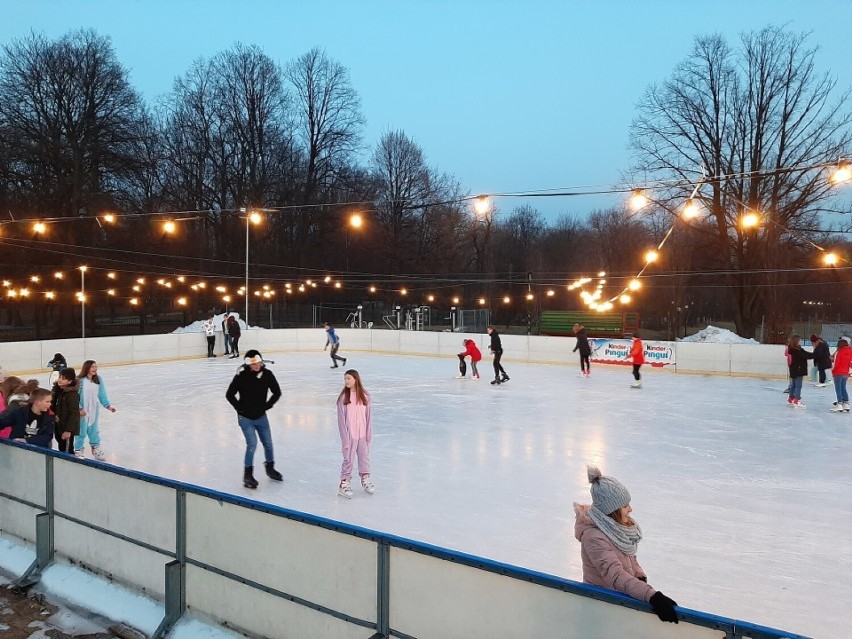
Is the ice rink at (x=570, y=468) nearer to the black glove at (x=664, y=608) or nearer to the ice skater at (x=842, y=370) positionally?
the ice skater at (x=842, y=370)

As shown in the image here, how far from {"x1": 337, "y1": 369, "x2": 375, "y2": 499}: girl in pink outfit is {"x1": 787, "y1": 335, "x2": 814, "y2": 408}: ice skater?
9.55m

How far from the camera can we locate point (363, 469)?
22.6 ft

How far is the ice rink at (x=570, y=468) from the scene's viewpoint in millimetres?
5062

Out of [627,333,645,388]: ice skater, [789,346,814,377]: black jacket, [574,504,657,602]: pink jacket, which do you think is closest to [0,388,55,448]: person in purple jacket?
[574,504,657,602]: pink jacket

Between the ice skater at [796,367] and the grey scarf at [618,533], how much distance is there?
37.7 ft

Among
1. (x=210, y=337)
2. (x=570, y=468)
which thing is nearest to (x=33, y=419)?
(x=570, y=468)

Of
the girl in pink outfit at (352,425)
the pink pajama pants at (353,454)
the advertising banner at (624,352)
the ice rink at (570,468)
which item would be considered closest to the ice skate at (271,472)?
the ice rink at (570,468)

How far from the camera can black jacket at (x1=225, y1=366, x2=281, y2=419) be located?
22.6 feet

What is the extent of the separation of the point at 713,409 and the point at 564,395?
3118 millimetres

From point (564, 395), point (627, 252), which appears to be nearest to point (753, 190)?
point (627, 252)

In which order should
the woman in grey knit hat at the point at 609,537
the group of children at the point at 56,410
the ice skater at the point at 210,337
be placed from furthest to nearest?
the ice skater at the point at 210,337
the group of children at the point at 56,410
the woman in grey knit hat at the point at 609,537

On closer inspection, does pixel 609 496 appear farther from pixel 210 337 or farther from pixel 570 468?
pixel 210 337

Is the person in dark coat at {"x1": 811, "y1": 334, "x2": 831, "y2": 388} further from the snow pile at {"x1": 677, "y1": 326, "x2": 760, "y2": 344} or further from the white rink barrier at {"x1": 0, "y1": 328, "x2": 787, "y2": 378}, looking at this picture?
the snow pile at {"x1": 677, "y1": 326, "x2": 760, "y2": 344}

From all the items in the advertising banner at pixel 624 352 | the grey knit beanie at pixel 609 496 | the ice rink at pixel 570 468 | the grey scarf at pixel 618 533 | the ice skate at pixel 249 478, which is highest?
the grey knit beanie at pixel 609 496
